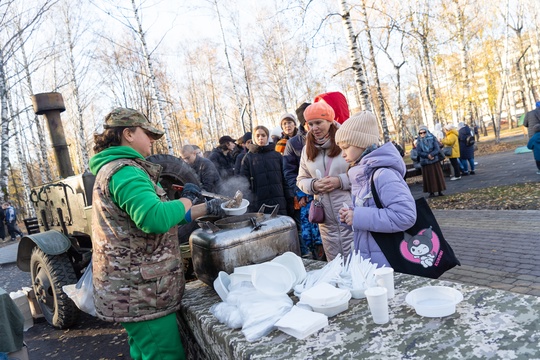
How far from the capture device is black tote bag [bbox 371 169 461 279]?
224 cm

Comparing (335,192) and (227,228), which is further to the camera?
(335,192)

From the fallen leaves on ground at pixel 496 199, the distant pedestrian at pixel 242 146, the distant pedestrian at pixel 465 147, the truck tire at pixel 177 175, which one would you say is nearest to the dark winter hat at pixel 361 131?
the truck tire at pixel 177 175

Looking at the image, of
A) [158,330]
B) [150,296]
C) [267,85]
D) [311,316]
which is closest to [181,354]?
[158,330]

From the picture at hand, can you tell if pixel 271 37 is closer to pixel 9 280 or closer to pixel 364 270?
pixel 9 280

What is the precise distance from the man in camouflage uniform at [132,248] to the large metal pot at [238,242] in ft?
0.73

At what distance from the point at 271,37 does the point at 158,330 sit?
87.7 ft

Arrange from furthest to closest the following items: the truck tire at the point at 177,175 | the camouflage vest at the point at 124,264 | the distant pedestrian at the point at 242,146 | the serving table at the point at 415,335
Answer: the distant pedestrian at the point at 242,146 → the truck tire at the point at 177,175 → the camouflage vest at the point at 124,264 → the serving table at the point at 415,335

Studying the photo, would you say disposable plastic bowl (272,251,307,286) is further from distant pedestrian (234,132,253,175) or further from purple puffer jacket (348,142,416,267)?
distant pedestrian (234,132,253,175)

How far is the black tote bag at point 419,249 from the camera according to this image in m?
2.24

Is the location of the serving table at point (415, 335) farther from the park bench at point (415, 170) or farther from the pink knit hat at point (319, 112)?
the park bench at point (415, 170)

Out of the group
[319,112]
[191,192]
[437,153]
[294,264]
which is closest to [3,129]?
[437,153]

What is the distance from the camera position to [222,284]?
198 cm

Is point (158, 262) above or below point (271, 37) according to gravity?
below

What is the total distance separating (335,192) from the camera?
10.6 feet
